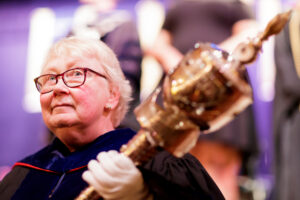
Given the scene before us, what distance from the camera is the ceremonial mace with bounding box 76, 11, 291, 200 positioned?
81cm

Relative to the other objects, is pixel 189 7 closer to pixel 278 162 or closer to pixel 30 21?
pixel 278 162

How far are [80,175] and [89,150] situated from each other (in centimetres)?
7

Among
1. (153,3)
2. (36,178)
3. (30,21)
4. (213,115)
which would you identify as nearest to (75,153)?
(36,178)

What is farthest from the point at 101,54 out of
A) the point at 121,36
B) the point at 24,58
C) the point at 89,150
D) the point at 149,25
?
the point at 24,58

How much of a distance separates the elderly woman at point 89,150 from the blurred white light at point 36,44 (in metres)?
3.02

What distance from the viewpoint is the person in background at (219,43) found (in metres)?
1.93

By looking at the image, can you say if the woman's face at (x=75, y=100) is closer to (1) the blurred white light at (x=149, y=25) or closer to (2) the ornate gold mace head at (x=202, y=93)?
(2) the ornate gold mace head at (x=202, y=93)

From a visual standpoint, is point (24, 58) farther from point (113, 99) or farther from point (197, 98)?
point (197, 98)

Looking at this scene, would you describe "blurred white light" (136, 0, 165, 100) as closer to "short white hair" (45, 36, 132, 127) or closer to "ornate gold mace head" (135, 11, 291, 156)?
"short white hair" (45, 36, 132, 127)

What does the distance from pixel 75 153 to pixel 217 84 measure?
0.43 meters

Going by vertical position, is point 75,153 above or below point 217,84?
below

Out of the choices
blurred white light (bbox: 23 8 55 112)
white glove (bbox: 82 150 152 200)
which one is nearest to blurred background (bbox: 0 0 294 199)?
blurred white light (bbox: 23 8 55 112)

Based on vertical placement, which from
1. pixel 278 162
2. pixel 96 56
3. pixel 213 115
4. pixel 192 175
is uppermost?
pixel 96 56

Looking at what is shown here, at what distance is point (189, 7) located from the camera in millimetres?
2102
